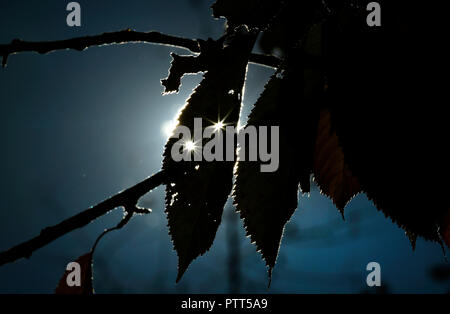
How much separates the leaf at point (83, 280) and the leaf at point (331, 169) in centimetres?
47

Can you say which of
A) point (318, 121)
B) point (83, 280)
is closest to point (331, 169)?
point (318, 121)

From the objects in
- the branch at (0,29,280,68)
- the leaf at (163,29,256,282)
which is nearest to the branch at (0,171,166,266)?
the leaf at (163,29,256,282)

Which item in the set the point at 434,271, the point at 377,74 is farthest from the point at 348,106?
the point at 434,271

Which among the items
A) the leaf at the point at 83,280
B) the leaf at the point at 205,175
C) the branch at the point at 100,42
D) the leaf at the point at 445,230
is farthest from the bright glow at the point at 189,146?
the leaf at the point at 83,280

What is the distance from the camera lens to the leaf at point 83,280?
64 cm

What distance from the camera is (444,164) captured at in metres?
0.25

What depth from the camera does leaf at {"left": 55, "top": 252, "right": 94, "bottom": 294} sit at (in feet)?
2.11

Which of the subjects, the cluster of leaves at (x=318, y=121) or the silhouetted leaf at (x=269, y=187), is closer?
the cluster of leaves at (x=318, y=121)

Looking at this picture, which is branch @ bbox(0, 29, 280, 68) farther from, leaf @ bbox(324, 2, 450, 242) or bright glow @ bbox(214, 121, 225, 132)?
leaf @ bbox(324, 2, 450, 242)

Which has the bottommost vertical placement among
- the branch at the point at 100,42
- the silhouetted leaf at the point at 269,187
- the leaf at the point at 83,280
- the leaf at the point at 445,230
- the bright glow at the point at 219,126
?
the leaf at the point at 83,280

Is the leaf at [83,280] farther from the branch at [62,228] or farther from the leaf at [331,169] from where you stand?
the leaf at [331,169]

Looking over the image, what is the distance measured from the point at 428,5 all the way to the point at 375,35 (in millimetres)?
49
